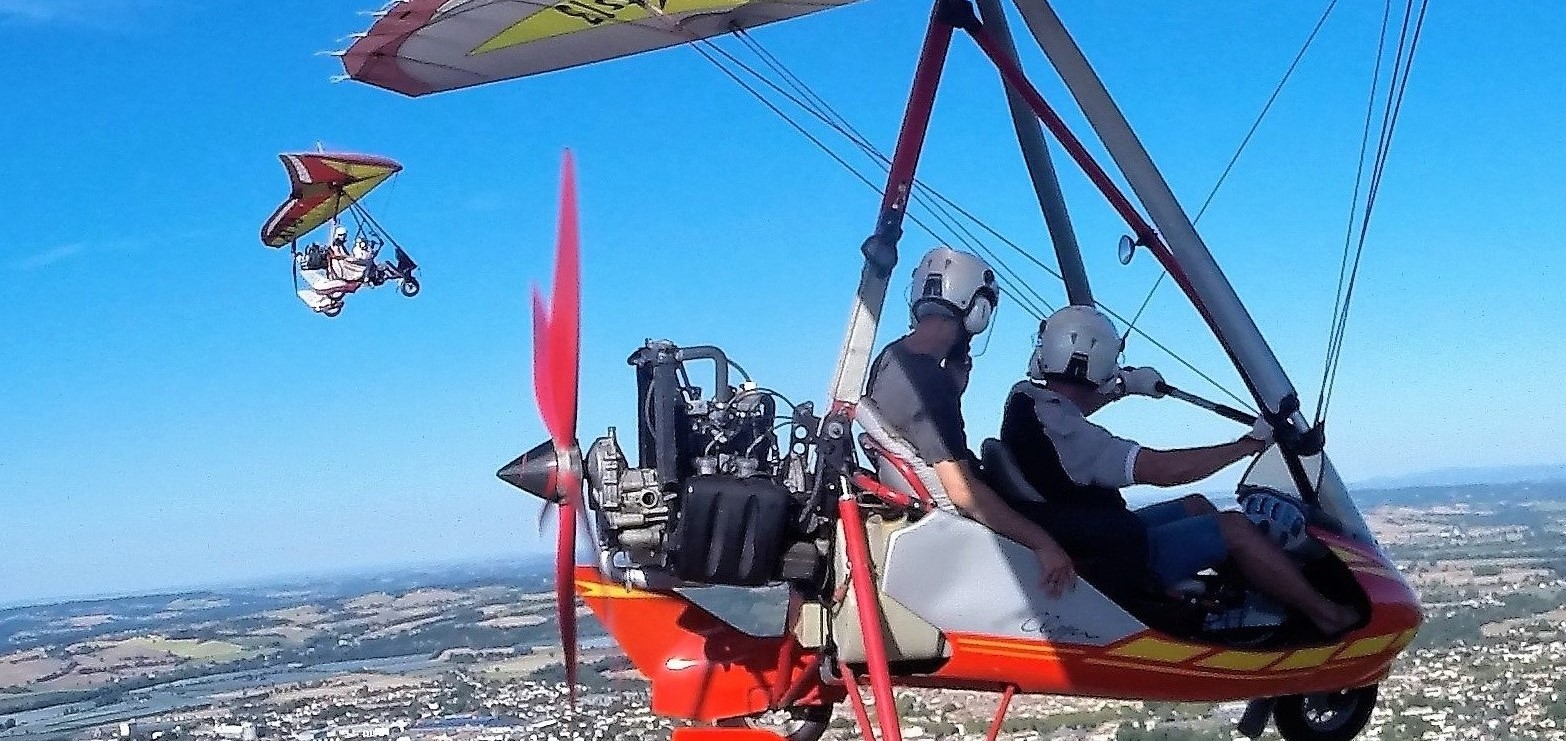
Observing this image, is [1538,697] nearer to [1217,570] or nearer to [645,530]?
[1217,570]

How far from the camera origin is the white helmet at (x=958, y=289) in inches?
259

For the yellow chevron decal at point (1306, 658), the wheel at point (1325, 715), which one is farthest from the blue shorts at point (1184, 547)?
the wheel at point (1325, 715)

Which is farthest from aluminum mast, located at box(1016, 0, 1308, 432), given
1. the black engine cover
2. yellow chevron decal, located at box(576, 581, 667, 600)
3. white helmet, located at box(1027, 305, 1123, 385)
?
yellow chevron decal, located at box(576, 581, 667, 600)

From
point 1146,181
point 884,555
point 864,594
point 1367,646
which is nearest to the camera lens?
point 864,594

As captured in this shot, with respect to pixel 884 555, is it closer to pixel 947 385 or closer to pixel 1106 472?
pixel 947 385

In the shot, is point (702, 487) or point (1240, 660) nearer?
point (702, 487)

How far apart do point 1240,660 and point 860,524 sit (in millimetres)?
2220

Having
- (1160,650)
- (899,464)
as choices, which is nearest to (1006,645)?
(1160,650)

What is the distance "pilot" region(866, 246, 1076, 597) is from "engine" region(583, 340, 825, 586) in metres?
0.49

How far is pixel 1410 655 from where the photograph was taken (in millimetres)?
26781

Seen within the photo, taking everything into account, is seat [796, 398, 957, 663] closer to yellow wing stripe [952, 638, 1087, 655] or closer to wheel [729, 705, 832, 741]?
yellow wing stripe [952, 638, 1087, 655]

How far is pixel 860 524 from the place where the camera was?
243 inches

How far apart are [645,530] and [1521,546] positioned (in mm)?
50087

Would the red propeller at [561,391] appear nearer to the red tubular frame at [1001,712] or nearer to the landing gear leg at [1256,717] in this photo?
the red tubular frame at [1001,712]
